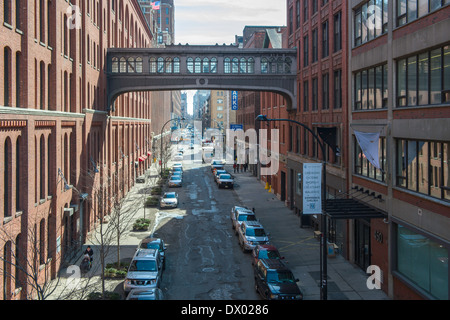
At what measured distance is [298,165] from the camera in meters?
37.1

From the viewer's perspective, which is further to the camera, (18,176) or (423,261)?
(18,176)

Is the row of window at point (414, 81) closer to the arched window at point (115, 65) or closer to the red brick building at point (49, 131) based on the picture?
the red brick building at point (49, 131)

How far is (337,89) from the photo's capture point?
28.1 meters

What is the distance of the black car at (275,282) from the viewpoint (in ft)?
57.8

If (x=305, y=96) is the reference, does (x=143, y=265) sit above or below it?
below

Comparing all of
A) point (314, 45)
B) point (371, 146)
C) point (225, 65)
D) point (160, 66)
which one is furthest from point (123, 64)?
point (371, 146)

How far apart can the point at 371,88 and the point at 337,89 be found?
5902 millimetres

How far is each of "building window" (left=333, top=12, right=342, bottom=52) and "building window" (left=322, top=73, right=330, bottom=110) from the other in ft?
7.89

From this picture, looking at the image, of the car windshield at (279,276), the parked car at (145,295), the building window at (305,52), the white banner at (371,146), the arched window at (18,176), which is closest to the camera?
the parked car at (145,295)

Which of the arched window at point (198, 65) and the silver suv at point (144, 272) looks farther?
the arched window at point (198, 65)

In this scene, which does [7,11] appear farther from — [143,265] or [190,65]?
[190,65]

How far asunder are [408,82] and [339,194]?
9.35 meters

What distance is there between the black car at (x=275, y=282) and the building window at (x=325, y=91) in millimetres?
13931

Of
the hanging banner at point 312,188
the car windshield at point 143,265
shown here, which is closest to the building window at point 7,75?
the car windshield at point 143,265
